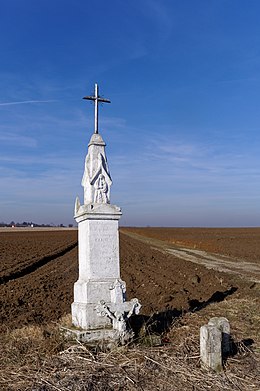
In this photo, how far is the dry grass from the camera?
17.1 ft

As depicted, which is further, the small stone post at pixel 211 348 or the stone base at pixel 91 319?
the stone base at pixel 91 319

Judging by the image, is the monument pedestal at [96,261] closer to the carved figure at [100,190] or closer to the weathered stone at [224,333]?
the carved figure at [100,190]

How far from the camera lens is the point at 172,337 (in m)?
7.39

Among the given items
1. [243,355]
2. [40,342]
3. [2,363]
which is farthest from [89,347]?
[243,355]

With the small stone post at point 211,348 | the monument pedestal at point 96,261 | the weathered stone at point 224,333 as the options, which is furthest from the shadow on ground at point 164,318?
the small stone post at point 211,348

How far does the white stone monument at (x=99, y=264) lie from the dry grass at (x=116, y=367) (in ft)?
1.41

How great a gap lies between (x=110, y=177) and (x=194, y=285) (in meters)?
8.47

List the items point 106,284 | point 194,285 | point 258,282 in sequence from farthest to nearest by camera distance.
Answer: point 258,282 < point 194,285 < point 106,284

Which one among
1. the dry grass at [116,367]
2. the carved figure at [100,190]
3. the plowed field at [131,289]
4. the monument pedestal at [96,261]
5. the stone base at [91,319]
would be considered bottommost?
the plowed field at [131,289]

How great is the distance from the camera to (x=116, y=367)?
571 centimetres

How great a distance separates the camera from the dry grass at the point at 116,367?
17.1 ft

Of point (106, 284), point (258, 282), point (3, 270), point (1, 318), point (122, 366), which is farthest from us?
point (3, 270)

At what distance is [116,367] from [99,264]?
1.92m

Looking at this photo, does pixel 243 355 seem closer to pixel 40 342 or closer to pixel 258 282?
pixel 40 342
